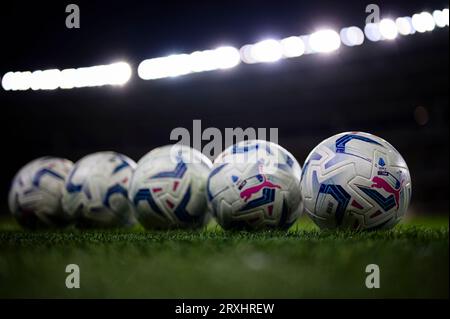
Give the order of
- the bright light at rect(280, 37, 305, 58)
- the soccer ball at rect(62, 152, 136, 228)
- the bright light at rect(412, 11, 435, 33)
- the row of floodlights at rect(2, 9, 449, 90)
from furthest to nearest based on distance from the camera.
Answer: the bright light at rect(280, 37, 305, 58), the row of floodlights at rect(2, 9, 449, 90), the bright light at rect(412, 11, 435, 33), the soccer ball at rect(62, 152, 136, 228)

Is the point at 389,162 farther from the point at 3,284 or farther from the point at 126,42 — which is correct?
the point at 126,42

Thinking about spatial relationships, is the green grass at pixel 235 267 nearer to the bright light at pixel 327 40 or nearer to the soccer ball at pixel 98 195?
the soccer ball at pixel 98 195

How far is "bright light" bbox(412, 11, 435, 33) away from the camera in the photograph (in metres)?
18.9

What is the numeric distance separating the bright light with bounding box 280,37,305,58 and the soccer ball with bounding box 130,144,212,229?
1592cm

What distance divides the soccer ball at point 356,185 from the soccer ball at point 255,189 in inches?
13.7

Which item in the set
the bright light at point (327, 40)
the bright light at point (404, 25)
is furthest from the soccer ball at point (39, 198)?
the bright light at point (404, 25)

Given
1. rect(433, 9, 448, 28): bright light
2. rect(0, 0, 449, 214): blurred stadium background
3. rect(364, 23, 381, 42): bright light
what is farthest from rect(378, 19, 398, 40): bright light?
rect(433, 9, 448, 28): bright light

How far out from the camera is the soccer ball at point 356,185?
4941 mm

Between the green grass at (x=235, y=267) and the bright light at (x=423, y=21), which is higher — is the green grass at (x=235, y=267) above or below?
below

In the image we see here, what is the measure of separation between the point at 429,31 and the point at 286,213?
16185 mm

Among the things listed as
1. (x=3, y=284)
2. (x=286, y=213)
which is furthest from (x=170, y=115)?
(x=3, y=284)

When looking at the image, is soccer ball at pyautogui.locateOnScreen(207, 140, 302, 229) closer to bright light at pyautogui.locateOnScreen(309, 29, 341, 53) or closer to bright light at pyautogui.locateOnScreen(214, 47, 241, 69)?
bright light at pyautogui.locateOnScreen(309, 29, 341, 53)

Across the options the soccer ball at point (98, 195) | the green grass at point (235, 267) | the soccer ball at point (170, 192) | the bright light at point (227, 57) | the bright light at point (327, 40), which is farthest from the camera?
the bright light at point (227, 57)

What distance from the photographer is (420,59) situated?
2052 centimetres
